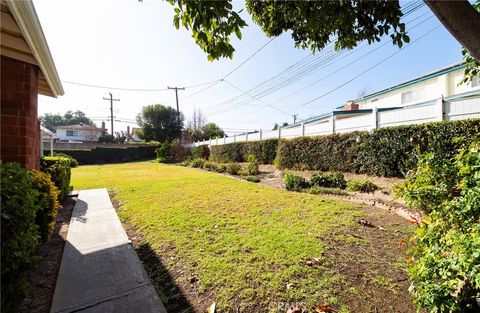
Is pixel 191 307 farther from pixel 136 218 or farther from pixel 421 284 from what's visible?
pixel 136 218

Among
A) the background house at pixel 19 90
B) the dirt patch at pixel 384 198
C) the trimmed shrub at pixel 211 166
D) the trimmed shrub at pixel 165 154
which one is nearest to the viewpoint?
the background house at pixel 19 90

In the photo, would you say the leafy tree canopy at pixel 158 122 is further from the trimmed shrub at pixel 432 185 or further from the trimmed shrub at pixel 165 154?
the trimmed shrub at pixel 432 185

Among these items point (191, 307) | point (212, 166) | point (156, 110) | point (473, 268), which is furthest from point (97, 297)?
point (156, 110)

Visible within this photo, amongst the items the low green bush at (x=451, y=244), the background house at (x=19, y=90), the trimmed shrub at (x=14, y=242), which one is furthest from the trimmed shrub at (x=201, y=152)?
the low green bush at (x=451, y=244)

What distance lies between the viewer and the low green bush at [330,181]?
7805 millimetres

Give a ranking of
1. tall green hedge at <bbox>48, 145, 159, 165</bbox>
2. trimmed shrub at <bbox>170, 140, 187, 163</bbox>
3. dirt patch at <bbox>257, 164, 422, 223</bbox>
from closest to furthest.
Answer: dirt patch at <bbox>257, 164, 422, 223</bbox> < trimmed shrub at <bbox>170, 140, 187, 163</bbox> < tall green hedge at <bbox>48, 145, 159, 165</bbox>

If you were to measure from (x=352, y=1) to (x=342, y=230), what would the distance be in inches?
134

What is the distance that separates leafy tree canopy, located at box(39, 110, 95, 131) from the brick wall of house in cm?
7163

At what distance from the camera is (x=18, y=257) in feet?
5.94

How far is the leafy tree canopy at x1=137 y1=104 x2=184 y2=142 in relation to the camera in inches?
1535

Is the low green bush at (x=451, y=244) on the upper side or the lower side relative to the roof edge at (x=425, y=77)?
lower

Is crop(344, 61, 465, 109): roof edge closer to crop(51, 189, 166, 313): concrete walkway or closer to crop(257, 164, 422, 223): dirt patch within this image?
crop(257, 164, 422, 223): dirt patch

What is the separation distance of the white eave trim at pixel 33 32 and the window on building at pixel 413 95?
1881cm

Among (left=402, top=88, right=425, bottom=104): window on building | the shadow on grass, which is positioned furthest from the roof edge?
the shadow on grass
